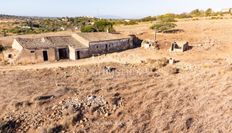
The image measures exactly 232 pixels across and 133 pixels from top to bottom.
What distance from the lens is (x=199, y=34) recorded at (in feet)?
149

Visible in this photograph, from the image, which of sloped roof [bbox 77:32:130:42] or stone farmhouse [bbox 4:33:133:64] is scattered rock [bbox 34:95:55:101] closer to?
stone farmhouse [bbox 4:33:133:64]

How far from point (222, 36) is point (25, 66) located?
83.2 ft

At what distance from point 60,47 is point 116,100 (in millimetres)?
12887

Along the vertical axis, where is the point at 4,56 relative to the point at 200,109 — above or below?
above

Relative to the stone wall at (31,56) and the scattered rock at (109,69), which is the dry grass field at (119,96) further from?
the stone wall at (31,56)

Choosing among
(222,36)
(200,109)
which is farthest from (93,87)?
(222,36)

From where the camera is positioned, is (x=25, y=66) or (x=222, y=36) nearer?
(x=25, y=66)

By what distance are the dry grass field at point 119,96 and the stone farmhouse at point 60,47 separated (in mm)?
1466

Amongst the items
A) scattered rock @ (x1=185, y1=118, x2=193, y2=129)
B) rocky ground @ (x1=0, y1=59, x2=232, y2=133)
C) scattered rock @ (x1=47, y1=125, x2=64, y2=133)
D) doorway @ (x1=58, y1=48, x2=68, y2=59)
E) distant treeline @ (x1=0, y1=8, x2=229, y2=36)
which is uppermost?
distant treeline @ (x1=0, y1=8, x2=229, y2=36)

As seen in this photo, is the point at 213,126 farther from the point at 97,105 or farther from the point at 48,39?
the point at 48,39

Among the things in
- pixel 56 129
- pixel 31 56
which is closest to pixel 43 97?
pixel 56 129

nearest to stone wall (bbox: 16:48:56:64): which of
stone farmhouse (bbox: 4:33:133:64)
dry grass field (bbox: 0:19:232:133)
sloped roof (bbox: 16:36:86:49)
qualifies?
stone farmhouse (bbox: 4:33:133:64)

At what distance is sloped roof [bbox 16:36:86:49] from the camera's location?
107 ft

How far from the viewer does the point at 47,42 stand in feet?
112
